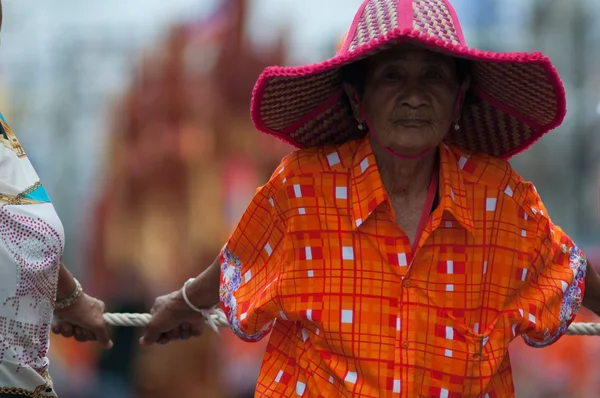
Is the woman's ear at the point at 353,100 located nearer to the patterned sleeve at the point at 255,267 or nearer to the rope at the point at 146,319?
the patterned sleeve at the point at 255,267

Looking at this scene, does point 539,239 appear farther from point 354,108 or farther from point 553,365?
point 553,365

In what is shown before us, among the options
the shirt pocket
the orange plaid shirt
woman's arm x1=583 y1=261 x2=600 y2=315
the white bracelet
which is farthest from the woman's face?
the white bracelet

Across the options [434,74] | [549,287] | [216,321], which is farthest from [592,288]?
[216,321]

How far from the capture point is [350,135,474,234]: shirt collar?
2074 millimetres

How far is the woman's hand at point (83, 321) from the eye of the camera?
2.57 m

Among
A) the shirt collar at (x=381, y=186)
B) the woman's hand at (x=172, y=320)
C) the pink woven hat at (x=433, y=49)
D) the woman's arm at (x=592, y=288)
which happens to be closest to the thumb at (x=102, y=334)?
the woman's hand at (x=172, y=320)

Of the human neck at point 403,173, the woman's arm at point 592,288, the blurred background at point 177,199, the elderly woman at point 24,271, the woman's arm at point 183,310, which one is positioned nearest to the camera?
the elderly woman at point 24,271

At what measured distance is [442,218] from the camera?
2.08 m

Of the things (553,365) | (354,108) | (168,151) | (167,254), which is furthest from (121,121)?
(354,108)

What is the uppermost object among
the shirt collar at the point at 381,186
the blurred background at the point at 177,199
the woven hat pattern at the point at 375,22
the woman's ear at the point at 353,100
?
the woven hat pattern at the point at 375,22

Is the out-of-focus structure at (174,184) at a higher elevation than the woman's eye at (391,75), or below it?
below

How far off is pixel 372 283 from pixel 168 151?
15.2ft

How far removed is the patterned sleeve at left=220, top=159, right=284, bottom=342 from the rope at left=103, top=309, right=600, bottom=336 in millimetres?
279

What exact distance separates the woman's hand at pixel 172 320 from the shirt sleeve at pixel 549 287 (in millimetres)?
944
